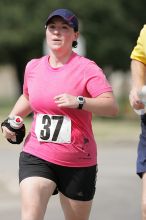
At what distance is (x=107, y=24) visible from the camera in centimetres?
3838

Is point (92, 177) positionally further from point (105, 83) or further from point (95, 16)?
point (95, 16)

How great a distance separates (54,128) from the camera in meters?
6.39

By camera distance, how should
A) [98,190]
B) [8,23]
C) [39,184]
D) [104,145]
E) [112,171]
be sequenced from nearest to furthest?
[39,184] → [98,190] → [112,171] → [104,145] → [8,23]

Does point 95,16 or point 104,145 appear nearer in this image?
point 104,145

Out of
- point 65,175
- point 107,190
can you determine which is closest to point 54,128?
point 65,175

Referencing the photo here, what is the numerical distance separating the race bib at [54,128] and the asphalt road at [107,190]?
3.24 metres

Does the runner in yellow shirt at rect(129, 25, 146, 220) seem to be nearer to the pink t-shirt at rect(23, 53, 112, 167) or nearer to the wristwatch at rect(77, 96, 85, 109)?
the pink t-shirt at rect(23, 53, 112, 167)

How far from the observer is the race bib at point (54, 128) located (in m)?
6.36

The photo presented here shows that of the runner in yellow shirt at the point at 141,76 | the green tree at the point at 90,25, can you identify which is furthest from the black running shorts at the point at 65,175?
the green tree at the point at 90,25

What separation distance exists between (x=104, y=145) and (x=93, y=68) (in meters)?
14.8

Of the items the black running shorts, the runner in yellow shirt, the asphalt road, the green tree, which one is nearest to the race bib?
the black running shorts

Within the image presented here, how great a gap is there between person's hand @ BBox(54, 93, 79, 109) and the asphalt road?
3.60m

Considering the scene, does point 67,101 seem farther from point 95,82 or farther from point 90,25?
point 90,25

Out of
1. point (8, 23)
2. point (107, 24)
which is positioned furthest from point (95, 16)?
point (8, 23)
